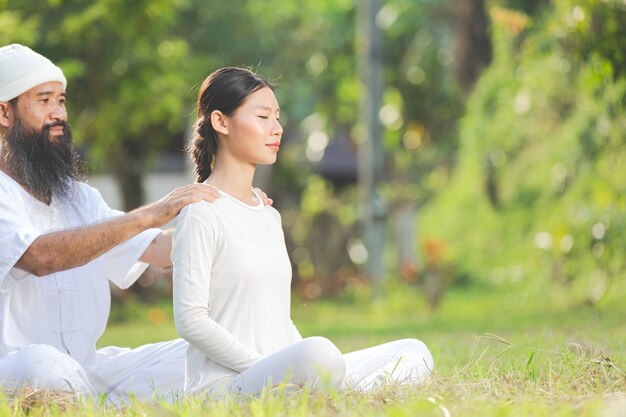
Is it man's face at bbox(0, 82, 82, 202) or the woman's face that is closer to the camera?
the woman's face

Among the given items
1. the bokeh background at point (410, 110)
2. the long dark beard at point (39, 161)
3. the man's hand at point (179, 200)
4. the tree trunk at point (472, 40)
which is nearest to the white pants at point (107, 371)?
the man's hand at point (179, 200)

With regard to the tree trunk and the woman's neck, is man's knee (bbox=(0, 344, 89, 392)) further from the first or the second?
the tree trunk

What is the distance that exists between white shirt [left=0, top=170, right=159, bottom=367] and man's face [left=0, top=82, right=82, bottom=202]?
64 millimetres

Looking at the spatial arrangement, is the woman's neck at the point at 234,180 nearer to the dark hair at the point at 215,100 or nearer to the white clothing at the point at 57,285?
the dark hair at the point at 215,100

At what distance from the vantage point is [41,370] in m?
5.00

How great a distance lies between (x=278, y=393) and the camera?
4.38 meters

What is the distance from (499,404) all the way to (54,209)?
8.29 feet

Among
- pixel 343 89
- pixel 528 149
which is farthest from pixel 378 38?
pixel 343 89

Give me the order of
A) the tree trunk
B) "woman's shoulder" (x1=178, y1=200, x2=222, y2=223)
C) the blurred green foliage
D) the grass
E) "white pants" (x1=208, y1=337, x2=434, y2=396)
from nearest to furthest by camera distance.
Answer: the grass → "white pants" (x1=208, y1=337, x2=434, y2=396) → "woman's shoulder" (x1=178, y1=200, x2=222, y2=223) → the blurred green foliage → the tree trunk

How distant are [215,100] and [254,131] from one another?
0.24 m

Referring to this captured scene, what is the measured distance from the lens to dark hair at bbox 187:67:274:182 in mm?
5102

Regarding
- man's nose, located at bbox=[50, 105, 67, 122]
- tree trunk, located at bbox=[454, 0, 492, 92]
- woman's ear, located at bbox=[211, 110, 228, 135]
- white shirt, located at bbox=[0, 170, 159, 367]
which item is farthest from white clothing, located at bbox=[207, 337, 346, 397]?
tree trunk, located at bbox=[454, 0, 492, 92]

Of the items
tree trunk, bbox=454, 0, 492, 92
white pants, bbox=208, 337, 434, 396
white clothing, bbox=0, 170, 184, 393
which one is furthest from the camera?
tree trunk, bbox=454, 0, 492, 92

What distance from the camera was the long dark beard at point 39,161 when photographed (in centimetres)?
571
